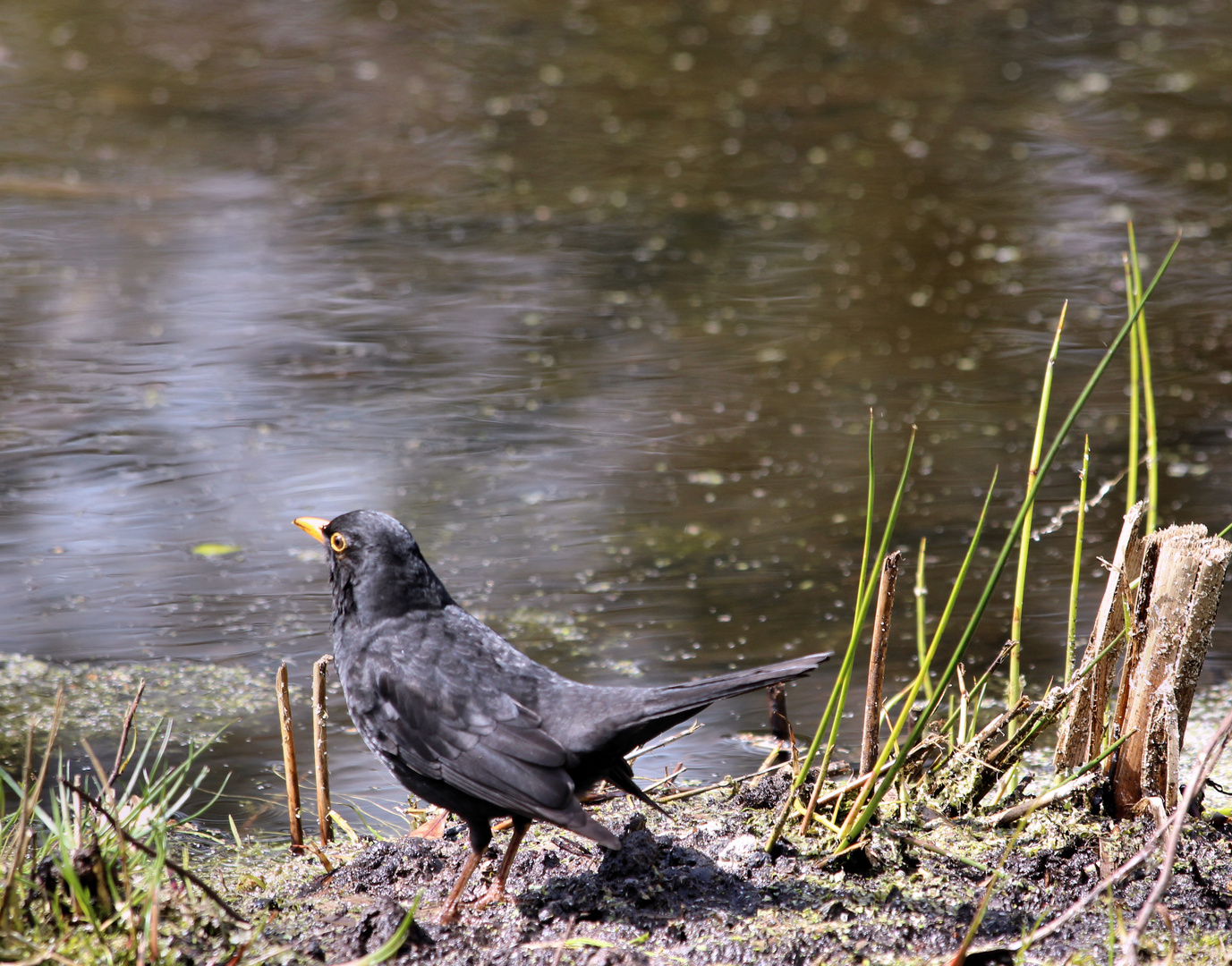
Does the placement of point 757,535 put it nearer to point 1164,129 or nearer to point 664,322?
point 664,322

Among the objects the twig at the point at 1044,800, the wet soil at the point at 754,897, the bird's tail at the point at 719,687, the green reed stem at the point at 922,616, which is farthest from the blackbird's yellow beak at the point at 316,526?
the twig at the point at 1044,800

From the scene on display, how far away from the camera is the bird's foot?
8.91 ft

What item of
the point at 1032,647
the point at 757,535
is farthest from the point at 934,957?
the point at 757,535

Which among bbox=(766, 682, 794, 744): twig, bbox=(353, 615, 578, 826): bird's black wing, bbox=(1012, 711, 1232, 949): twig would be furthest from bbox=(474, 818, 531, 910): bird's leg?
bbox=(1012, 711, 1232, 949): twig

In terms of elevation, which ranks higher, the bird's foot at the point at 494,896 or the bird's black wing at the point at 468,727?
the bird's black wing at the point at 468,727

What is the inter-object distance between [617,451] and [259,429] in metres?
1.65

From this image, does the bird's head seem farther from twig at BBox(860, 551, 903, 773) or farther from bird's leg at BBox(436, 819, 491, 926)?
twig at BBox(860, 551, 903, 773)

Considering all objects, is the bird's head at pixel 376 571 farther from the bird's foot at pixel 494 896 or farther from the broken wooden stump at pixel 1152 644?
the broken wooden stump at pixel 1152 644

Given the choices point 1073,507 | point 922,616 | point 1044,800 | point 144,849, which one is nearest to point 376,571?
point 144,849

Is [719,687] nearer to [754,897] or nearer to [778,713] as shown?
[754,897]

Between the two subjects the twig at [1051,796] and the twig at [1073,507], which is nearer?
the twig at [1051,796]

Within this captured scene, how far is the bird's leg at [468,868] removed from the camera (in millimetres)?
2650

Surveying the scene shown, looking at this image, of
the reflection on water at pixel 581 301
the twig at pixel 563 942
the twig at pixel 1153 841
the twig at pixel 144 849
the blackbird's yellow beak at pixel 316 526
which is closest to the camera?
the twig at pixel 1153 841

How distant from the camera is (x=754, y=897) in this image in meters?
2.65
